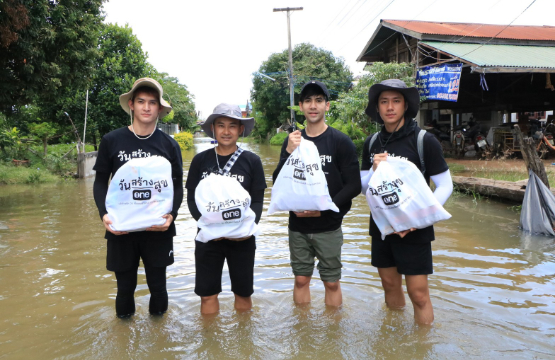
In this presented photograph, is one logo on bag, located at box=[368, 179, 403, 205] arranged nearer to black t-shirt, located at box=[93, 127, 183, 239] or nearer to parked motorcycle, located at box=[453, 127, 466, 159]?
black t-shirt, located at box=[93, 127, 183, 239]

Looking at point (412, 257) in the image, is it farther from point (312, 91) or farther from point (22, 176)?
point (22, 176)

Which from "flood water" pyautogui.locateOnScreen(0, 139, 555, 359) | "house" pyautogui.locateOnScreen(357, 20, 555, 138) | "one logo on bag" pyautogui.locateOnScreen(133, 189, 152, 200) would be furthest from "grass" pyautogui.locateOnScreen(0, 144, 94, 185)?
"house" pyautogui.locateOnScreen(357, 20, 555, 138)

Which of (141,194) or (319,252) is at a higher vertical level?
(141,194)

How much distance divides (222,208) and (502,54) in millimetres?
14305

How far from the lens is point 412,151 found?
3.07m

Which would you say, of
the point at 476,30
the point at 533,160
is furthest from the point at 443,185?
the point at 476,30

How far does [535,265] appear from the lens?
501 cm

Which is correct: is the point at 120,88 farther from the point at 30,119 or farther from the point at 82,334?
the point at 82,334

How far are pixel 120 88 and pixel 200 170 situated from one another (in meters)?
16.6

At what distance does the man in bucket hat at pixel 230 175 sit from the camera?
10.6ft

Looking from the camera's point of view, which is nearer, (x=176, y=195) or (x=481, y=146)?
(x=176, y=195)

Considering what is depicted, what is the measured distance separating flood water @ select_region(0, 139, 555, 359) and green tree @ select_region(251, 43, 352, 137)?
27.1 metres

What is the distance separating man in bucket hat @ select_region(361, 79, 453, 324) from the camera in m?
3.01

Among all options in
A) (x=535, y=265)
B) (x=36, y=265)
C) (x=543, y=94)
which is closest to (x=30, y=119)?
(x=36, y=265)
